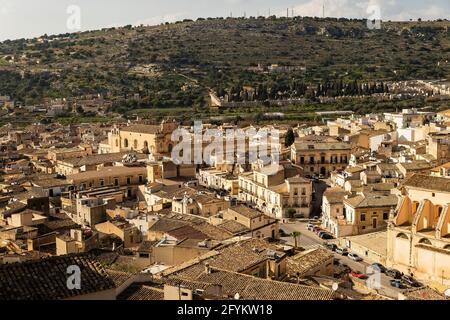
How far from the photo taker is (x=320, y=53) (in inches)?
4377

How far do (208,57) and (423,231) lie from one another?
281ft

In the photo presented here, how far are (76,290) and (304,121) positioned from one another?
2152 inches

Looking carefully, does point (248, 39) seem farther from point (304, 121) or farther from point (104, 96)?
point (304, 121)

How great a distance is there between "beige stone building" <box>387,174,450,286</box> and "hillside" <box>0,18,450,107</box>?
52746 mm

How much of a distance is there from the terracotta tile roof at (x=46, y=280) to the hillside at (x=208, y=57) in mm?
66330

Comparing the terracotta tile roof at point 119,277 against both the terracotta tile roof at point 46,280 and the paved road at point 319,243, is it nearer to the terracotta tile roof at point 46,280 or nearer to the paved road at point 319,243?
the terracotta tile roof at point 46,280

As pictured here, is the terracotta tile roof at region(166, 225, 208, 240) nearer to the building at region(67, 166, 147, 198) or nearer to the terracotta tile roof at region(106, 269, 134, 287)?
the terracotta tile roof at region(106, 269, 134, 287)

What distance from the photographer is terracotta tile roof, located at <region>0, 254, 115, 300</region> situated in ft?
26.5

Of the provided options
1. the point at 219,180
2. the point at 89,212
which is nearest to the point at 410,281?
the point at 89,212

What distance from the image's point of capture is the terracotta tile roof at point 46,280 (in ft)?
26.5

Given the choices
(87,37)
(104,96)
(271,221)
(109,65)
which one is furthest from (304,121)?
(87,37)

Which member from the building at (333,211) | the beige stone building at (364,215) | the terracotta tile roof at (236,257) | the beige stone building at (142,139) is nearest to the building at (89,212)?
the terracotta tile roof at (236,257)

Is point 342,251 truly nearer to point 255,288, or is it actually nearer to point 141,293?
point 255,288

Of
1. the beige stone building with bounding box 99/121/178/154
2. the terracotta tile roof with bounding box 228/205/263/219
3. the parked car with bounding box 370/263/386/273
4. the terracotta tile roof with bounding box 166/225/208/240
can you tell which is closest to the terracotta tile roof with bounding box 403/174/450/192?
the parked car with bounding box 370/263/386/273
